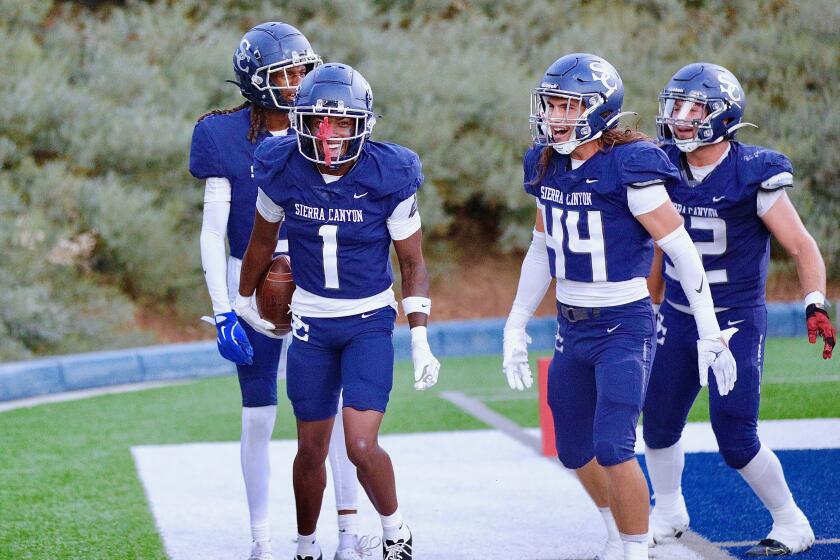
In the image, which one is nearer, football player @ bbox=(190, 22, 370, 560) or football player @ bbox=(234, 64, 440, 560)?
football player @ bbox=(234, 64, 440, 560)

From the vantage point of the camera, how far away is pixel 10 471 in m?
6.33

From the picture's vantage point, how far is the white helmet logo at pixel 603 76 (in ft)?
14.0

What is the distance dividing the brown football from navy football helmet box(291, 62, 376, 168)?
0.53 meters

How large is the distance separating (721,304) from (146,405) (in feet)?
15.3

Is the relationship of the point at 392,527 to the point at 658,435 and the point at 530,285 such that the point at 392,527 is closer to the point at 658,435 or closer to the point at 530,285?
the point at 530,285

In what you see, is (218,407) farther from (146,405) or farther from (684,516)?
(684,516)

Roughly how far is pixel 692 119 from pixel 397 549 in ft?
6.24

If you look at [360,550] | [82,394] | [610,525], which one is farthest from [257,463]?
[82,394]

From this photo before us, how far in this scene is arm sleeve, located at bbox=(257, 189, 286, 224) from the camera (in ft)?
14.1

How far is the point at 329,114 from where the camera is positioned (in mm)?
4078

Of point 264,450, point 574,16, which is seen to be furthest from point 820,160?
point 264,450

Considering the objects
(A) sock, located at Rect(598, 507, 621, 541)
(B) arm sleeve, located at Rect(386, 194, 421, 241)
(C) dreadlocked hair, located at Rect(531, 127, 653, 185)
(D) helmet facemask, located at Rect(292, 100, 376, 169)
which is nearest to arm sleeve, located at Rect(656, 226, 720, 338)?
(C) dreadlocked hair, located at Rect(531, 127, 653, 185)

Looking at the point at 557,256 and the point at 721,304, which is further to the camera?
the point at 721,304

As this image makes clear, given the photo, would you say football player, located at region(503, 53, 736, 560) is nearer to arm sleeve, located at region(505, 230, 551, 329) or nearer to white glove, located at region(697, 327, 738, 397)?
white glove, located at region(697, 327, 738, 397)
